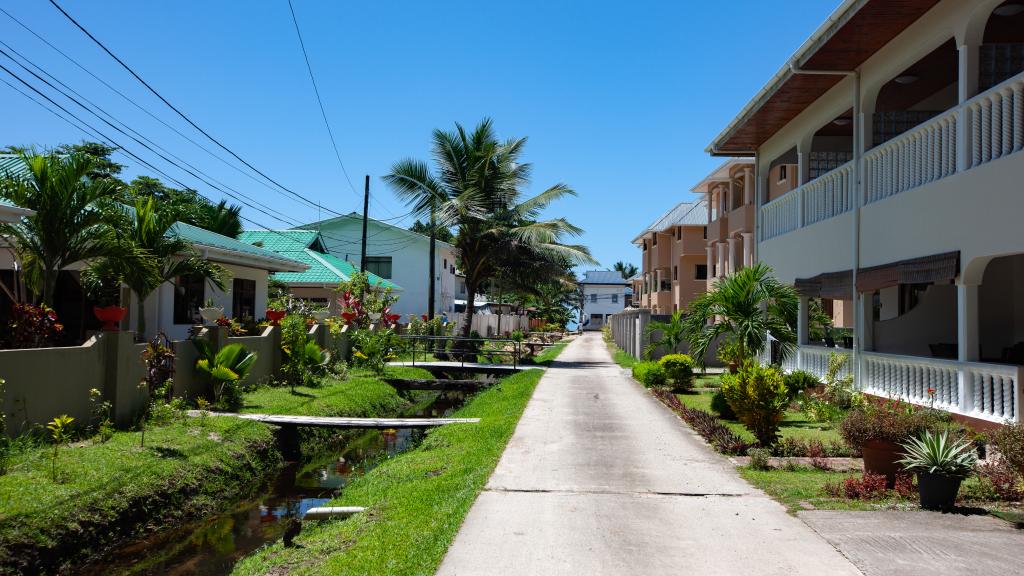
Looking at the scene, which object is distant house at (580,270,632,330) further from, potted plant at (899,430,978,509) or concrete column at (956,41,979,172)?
potted plant at (899,430,978,509)

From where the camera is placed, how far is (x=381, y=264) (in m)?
44.5

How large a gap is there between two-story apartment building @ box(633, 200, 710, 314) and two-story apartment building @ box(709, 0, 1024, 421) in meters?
25.8

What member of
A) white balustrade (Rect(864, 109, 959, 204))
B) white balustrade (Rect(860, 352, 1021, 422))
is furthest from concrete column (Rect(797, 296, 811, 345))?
white balustrade (Rect(864, 109, 959, 204))

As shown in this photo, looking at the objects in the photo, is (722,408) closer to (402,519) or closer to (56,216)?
(402,519)

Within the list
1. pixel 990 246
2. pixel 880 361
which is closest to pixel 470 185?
pixel 880 361

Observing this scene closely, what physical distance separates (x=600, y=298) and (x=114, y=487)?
10951 cm

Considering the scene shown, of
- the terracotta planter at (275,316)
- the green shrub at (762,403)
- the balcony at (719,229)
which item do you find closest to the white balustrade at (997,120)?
the green shrub at (762,403)

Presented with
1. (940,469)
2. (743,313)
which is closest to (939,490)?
(940,469)

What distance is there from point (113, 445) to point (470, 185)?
20.3m

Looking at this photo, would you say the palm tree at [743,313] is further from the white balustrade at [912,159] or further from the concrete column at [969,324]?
the concrete column at [969,324]

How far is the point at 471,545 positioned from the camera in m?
6.19

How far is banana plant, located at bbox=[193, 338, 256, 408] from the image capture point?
14070 millimetres

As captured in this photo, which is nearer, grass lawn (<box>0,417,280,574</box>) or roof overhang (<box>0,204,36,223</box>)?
grass lawn (<box>0,417,280,574</box>)

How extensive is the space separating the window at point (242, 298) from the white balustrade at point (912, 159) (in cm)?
1657
